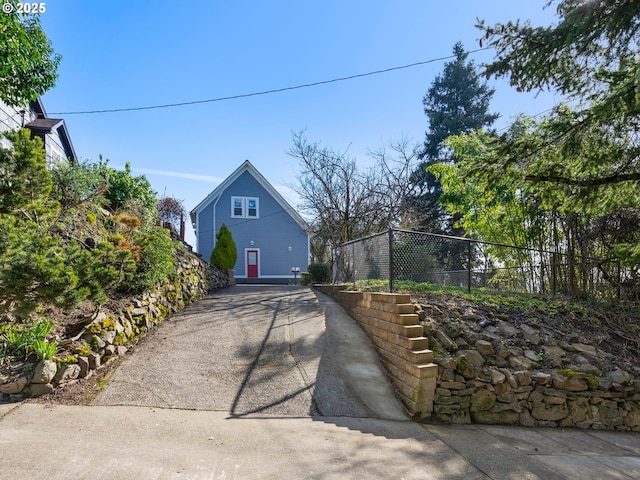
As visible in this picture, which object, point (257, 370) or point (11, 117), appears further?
point (11, 117)

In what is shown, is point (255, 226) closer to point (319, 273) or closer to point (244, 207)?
point (244, 207)

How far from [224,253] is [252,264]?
3728mm

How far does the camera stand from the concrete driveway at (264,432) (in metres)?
2.62

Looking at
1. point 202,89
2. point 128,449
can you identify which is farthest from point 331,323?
point 202,89

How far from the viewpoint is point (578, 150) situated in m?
5.49

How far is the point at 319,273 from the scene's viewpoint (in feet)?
46.4

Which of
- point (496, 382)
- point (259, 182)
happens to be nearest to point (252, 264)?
point (259, 182)

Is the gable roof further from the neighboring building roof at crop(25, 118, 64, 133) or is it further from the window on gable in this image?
Answer: the neighboring building roof at crop(25, 118, 64, 133)

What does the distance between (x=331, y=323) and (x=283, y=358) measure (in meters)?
1.74

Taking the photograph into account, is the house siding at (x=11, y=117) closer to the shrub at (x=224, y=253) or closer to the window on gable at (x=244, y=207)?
the shrub at (x=224, y=253)

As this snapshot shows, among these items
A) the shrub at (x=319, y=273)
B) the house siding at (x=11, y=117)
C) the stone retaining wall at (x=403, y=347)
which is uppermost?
the house siding at (x=11, y=117)

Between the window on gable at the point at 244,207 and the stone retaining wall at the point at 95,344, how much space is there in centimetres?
1152

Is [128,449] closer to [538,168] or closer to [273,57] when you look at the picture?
[538,168]

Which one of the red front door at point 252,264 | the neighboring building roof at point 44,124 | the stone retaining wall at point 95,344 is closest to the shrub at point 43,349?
the stone retaining wall at point 95,344
